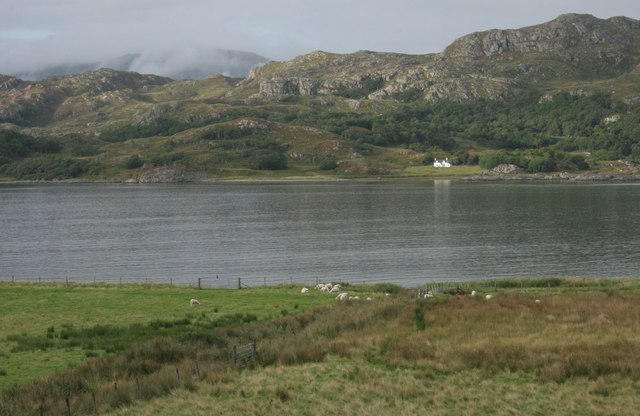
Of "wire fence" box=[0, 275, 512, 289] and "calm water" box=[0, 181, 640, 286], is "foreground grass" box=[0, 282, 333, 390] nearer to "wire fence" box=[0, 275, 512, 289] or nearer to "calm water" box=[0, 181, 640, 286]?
"wire fence" box=[0, 275, 512, 289]

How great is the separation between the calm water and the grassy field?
28.0 meters

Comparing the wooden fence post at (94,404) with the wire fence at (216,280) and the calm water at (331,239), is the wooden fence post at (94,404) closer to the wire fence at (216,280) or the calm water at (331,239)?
the wire fence at (216,280)

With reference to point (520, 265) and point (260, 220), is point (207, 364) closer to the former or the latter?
point (520, 265)

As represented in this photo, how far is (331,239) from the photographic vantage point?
101750 millimetres

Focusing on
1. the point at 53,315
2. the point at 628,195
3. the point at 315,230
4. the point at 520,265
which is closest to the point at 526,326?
the point at 53,315

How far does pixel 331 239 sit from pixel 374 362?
73197 millimetres

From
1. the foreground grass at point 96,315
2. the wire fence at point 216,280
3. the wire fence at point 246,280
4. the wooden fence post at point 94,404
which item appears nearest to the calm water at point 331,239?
the wire fence at point 246,280

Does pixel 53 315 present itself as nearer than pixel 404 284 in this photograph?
Yes

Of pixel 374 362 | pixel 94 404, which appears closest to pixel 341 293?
pixel 374 362

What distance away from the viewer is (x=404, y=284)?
64938mm

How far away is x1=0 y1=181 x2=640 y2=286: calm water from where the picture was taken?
7525 centimetres

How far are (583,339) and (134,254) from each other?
69370 millimetres

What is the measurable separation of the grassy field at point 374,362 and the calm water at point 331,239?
27977mm

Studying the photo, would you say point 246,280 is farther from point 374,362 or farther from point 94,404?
point 94,404
